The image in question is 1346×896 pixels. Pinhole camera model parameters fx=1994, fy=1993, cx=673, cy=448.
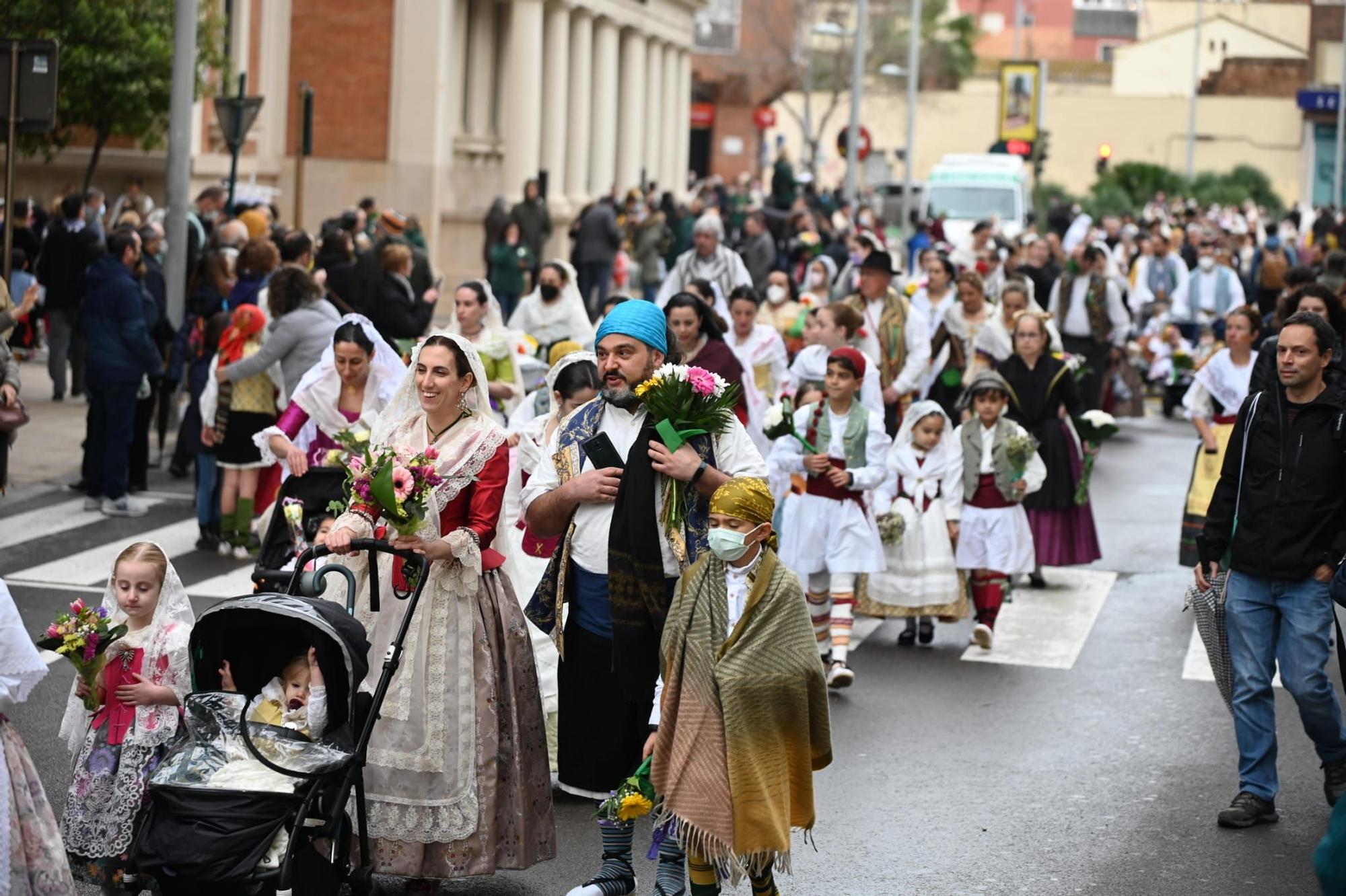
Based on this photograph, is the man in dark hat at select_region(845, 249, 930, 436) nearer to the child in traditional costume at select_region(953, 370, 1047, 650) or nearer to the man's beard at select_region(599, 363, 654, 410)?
the child in traditional costume at select_region(953, 370, 1047, 650)

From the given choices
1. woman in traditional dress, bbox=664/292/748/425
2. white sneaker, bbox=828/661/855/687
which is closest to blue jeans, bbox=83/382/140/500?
woman in traditional dress, bbox=664/292/748/425

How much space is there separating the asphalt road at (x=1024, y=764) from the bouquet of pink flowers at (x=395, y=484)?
1432mm

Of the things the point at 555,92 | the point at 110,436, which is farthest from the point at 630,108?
the point at 110,436

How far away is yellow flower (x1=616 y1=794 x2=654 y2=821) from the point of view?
20.8 ft

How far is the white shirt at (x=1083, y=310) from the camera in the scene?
791 inches

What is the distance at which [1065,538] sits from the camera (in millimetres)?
13531

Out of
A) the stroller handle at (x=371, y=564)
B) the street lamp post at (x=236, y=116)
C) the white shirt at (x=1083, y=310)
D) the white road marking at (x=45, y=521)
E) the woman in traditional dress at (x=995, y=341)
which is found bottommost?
the white road marking at (x=45, y=521)

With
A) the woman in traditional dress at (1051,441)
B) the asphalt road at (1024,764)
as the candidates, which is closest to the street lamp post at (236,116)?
the asphalt road at (1024,764)

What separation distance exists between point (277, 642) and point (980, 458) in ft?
21.7

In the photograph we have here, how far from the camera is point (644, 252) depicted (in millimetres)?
31766

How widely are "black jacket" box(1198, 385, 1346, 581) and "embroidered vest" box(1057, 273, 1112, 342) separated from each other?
39.6ft

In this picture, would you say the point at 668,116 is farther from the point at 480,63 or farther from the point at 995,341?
the point at 995,341

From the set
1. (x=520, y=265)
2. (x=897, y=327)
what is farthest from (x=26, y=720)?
(x=520, y=265)

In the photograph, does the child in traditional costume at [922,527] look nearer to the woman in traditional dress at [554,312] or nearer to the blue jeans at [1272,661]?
the blue jeans at [1272,661]
